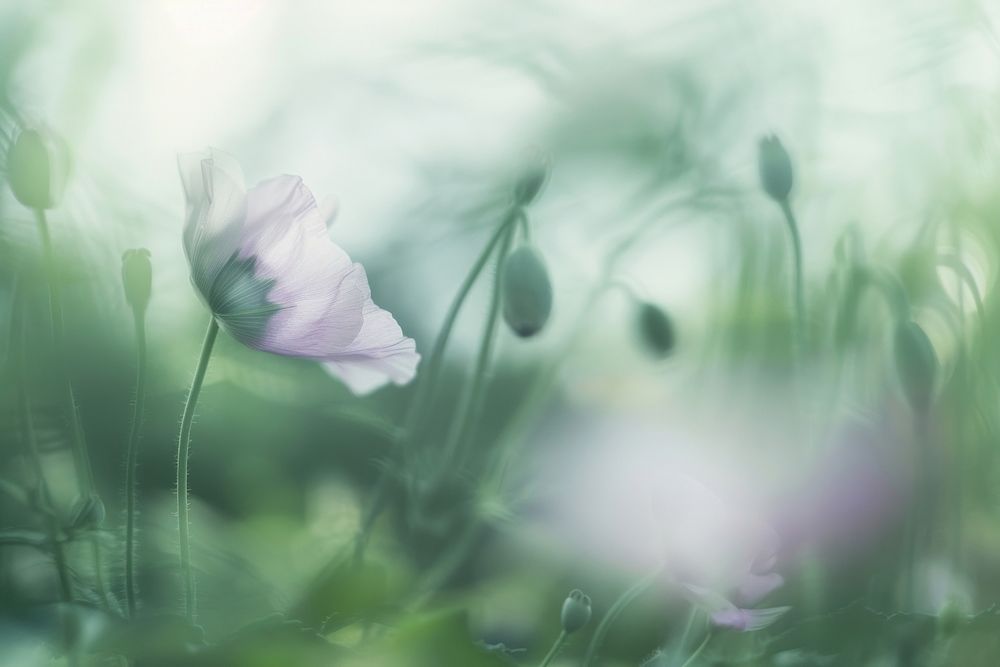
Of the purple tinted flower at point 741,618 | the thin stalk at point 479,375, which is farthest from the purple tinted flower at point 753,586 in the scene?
the thin stalk at point 479,375

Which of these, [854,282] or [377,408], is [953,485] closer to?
[854,282]

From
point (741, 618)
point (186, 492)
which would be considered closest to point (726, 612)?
point (741, 618)

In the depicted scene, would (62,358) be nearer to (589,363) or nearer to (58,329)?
(58,329)

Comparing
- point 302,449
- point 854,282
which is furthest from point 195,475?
point 854,282

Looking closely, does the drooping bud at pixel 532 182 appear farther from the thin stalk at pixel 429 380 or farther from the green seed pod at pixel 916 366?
the green seed pod at pixel 916 366

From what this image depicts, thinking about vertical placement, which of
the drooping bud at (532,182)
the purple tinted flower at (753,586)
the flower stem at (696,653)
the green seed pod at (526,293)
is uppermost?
the drooping bud at (532,182)

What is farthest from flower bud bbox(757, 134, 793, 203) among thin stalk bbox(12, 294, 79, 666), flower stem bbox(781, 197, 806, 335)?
thin stalk bbox(12, 294, 79, 666)
